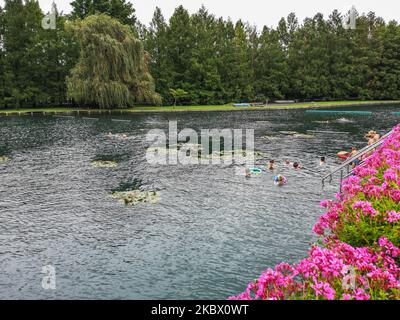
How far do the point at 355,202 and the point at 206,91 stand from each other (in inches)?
3607

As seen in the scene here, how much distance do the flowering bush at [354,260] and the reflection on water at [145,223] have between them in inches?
237

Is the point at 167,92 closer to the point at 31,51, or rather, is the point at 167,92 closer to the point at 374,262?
the point at 31,51

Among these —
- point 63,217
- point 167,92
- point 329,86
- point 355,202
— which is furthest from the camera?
point 329,86

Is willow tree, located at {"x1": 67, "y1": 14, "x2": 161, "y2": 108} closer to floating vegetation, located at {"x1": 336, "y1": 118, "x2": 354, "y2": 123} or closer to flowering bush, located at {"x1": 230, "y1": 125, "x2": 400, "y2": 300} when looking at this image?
floating vegetation, located at {"x1": 336, "y1": 118, "x2": 354, "y2": 123}

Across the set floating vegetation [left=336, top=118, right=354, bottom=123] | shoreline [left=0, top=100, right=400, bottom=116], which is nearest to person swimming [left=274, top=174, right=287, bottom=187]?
floating vegetation [left=336, top=118, right=354, bottom=123]

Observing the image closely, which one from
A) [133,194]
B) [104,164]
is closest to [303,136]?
[104,164]

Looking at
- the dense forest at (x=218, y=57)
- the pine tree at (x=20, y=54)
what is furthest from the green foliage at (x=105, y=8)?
the pine tree at (x=20, y=54)

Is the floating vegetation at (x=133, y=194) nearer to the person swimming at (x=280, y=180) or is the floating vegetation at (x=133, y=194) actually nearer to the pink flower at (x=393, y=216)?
the person swimming at (x=280, y=180)

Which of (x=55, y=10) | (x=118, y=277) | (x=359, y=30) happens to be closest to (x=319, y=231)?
(x=118, y=277)

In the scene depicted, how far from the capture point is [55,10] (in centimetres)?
9650

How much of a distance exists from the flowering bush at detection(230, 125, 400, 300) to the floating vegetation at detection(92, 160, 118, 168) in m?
26.5

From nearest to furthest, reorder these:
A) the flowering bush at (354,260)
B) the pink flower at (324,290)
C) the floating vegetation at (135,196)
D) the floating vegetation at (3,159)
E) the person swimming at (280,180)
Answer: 1. the pink flower at (324,290)
2. the flowering bush at (354,260)
3. the floating vegetation at (135,196)
4. the person swimming at (280,180)
5. the floating vegetation at (3,159)

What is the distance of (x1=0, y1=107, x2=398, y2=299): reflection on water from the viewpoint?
52.3 ft

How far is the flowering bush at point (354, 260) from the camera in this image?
7.84 metres
